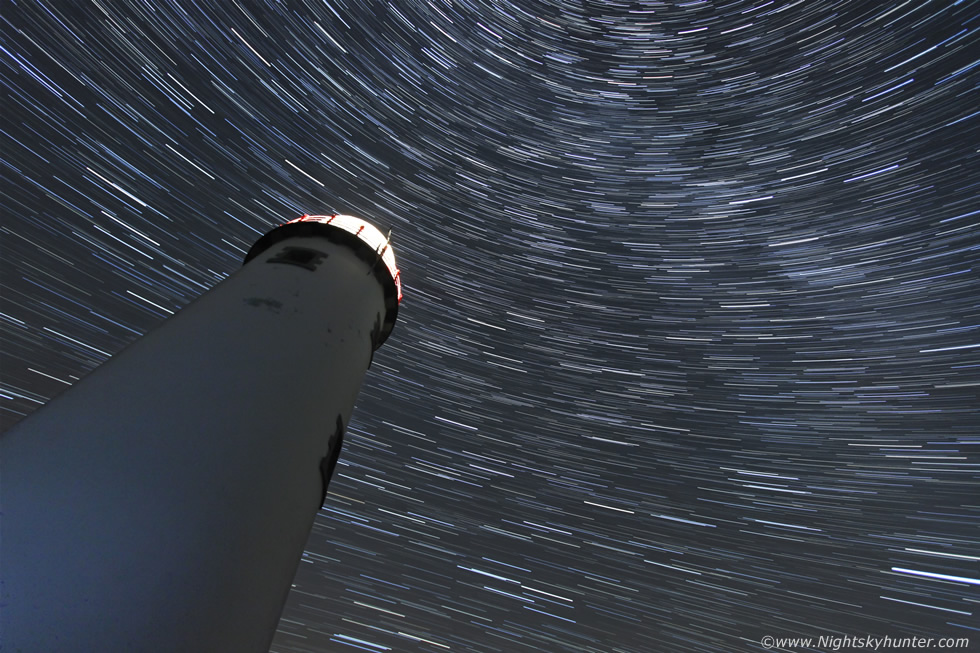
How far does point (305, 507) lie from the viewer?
2.68 meters

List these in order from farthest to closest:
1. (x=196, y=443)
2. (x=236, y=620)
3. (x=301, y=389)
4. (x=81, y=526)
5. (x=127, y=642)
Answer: (x=301, y=389), (x=196, y=443), (x=236, y=620), (x=81, y=526), (x=127, y=642)

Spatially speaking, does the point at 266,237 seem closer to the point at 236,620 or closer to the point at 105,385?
the point at 105,385

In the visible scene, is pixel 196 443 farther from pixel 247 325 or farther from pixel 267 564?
pixel 247 325

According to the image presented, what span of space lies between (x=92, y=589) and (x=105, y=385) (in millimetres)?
1060

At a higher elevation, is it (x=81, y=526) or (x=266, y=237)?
(x=266, y=237)

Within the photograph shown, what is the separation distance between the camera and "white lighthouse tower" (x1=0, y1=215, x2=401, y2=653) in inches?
68.1

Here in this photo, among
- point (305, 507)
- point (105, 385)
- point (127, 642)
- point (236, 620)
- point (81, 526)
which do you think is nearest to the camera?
point (127, 642)

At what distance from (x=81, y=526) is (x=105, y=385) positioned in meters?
0.83

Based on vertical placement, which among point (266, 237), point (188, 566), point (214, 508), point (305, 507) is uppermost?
point (266, 237)

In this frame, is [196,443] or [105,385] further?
[105,385]

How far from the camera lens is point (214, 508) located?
2105 mm

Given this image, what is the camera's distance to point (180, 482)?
2.09 meters

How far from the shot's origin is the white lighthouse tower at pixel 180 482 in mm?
1729

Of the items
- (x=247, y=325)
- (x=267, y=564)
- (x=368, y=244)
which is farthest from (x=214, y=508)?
(x=368, y=244)
